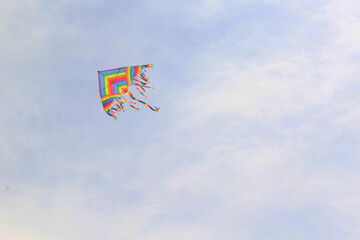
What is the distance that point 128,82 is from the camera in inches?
1646

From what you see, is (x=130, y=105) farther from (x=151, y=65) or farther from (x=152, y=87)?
(x=151, y=65)

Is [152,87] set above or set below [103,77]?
Answer: below

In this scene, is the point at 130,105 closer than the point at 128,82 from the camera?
Yes

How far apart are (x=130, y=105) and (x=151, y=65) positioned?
638 cm

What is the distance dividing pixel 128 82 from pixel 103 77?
3.02 meters

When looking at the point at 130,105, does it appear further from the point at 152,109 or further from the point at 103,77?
the point at 103,77

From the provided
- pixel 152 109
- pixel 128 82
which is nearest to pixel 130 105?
pixel 152 109

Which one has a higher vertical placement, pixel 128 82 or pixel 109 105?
pixel 128 82

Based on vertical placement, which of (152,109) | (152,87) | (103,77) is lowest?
(152,109)

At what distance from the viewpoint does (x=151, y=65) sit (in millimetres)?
41656

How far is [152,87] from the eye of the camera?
3922 cm

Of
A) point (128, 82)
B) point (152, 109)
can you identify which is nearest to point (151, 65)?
point (128, 82)

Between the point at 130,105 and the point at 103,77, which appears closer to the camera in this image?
the point at 130,105

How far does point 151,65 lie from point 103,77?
18.7 ft
